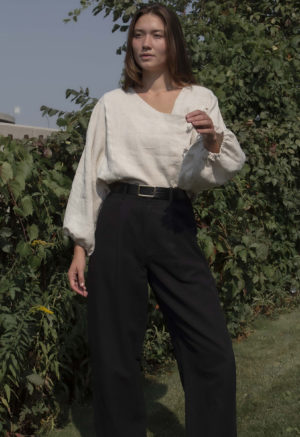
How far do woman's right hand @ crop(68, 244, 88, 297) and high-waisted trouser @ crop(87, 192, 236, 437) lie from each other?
53mm

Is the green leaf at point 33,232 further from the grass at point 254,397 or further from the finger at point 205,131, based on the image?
the finger at point 205,131

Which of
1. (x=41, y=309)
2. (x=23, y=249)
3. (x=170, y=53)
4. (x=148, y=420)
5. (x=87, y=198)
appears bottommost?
(x=148, y=420)

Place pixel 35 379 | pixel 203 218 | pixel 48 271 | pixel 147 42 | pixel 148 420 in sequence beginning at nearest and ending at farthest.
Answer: pixel 147 42
pixel 35 379
pixel 48 271
pixel 148 420
pixel 203 218

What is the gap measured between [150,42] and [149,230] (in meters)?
0.73

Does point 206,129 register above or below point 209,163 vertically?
above

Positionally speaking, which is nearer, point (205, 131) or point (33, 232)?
point (205, 131)

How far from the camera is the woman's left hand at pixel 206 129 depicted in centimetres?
210

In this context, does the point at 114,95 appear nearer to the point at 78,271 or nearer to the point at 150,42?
the point at 150,42

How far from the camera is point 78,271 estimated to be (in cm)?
260

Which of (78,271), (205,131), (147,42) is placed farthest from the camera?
(78,271)

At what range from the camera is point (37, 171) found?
323 centimetres

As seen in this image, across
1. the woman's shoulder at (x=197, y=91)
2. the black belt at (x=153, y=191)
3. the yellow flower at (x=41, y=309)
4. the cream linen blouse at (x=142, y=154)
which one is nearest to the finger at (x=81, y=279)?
the cream linen blouse at (x=142, y=154)

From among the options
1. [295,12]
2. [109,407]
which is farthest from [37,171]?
[295,12]

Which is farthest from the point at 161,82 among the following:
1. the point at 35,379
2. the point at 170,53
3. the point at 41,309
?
the point at 35,379
